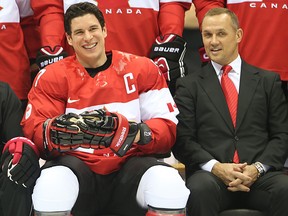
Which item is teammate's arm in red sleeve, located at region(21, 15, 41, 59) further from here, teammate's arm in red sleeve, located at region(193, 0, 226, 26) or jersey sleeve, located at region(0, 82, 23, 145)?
teammate's arm in red sleeve, located at region(193, 0, 226, 26)

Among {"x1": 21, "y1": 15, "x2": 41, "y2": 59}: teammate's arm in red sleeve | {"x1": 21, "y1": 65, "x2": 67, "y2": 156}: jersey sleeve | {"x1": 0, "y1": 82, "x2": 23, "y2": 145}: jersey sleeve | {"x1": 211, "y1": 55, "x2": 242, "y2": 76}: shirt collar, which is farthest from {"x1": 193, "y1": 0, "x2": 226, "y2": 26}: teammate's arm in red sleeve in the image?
{"x1": 0, "y1": 82, "x2": 23, "y2": 145}: jersey sleeve

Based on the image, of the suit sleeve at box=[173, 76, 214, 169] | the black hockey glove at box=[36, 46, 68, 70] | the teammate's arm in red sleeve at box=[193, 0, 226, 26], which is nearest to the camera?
the suit sleeve at box=[173, 76, 214, 169]

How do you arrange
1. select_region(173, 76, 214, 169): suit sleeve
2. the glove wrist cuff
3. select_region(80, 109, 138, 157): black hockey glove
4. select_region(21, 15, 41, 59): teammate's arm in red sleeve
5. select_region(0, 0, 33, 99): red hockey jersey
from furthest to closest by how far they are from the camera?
1. select_region(21, 15, 41, 59): teammate's arm in red sleeve
2. select_region(0, 0, 33, 99): red hockey jersey
3. select_region(173, 76, 214, 169): suit sleeve
4. the glove wrist cuff
5. select_region(80, 109, 138, 157): black hockey glove

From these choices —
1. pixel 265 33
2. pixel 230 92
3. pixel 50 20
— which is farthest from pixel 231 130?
pixel 50 20

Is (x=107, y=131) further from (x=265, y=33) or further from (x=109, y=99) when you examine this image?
(x=265, y=33)

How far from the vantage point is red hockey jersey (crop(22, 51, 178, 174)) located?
2641 mm

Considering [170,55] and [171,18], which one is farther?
[171,18]

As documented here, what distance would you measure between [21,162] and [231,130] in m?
0.92

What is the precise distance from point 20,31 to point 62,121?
1.02 m

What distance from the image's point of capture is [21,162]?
2.45m

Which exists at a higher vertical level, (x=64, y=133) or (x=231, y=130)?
(x=64, y=133)


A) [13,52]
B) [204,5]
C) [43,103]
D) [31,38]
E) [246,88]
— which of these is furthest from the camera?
[31,38]

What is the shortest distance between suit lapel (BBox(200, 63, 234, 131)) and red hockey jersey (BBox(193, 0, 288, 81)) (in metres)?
0.36

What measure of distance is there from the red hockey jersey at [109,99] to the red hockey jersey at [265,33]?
67 cm
